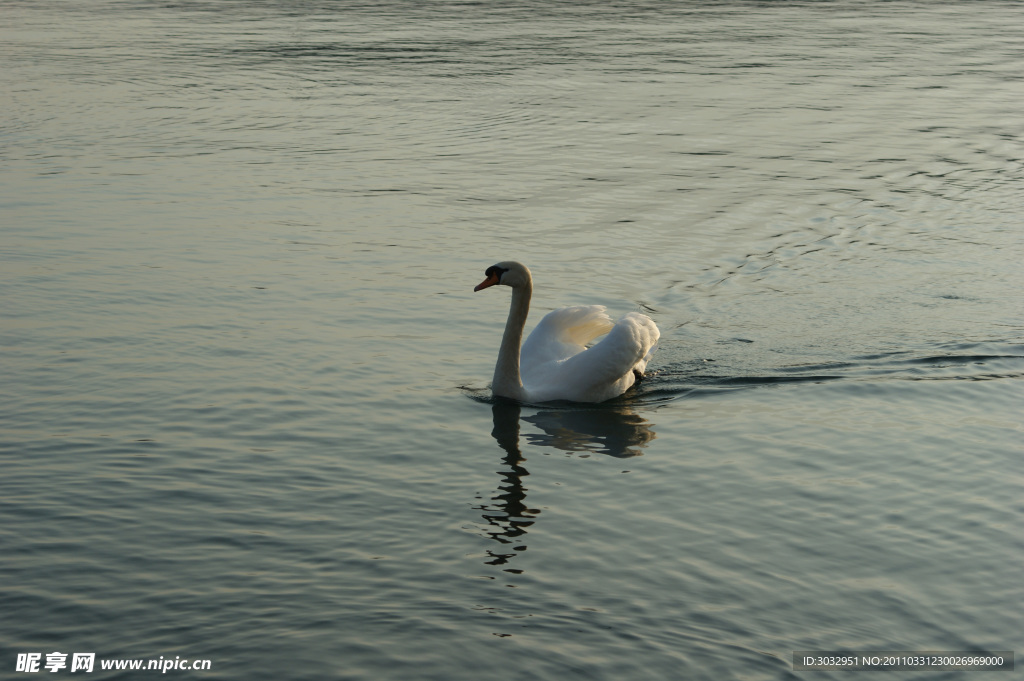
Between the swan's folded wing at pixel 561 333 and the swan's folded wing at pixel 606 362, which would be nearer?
the swan's folded wing at pixel 606 362

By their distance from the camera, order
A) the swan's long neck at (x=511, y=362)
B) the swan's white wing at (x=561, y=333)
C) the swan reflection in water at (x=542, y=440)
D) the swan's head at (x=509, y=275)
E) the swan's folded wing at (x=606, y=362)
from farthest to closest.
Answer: the swan's white wing at (x=561, y=333)
the swan's head at (x=509, y=275)
the swan's long neck at (x=511, y=362)
the swan's folded wing at (x=606, y=362)
the swan reflection in water at (x=542, y=440)

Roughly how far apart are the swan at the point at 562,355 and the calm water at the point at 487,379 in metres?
0.25

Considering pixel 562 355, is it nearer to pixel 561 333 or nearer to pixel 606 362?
pixel 561 333

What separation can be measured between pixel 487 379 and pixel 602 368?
140cm

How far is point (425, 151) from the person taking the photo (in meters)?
23.9

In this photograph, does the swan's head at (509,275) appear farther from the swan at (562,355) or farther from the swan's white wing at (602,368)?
the swan's white wing at (602,368)

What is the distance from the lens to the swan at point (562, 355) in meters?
12.7

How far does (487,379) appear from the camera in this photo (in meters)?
13.5

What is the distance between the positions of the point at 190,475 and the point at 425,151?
45.6ft

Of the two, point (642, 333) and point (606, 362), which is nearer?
point (606, 362)

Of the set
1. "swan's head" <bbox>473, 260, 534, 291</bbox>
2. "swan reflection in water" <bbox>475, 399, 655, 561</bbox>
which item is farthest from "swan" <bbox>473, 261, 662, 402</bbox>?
"swan reflection in water" <bbox>475, 399, 655, 561</bbox>

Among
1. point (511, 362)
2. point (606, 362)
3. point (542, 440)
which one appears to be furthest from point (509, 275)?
point (542, 440)

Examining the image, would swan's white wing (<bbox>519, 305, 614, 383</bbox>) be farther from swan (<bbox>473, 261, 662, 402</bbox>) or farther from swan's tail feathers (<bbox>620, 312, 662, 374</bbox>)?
swan's tail feathers (<bbox>620, 312, 662, 374</bbox>)

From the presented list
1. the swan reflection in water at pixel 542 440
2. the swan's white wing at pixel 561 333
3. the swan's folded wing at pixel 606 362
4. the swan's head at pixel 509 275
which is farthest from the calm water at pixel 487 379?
the swan's head at pixel 509 275
